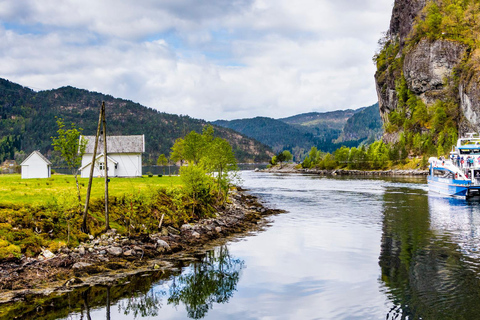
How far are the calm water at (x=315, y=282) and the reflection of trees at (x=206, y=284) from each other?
0.18ft

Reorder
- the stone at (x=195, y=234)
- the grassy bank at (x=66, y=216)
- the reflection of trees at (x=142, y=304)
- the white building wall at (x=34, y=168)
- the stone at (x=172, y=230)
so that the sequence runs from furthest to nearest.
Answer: the white building wall at (x=34, y=168) → the stone at (x=195, y=234) → the stone at (x=172, y=230) → the grassy bank at (x=66, y=216) → the reflection of trees at (x=142, y=304)

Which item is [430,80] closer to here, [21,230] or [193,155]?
[193,155]

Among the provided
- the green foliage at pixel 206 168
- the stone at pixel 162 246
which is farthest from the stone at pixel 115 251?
the green foliage at pixel 206 168

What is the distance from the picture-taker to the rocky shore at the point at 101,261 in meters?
19.9

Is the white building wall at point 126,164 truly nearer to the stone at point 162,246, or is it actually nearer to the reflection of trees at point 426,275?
the stone at point 162,246

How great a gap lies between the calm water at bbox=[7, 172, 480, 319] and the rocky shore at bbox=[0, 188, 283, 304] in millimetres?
1452

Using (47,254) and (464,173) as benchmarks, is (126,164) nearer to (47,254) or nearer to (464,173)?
(47,254)

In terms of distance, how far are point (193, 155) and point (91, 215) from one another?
51.8m

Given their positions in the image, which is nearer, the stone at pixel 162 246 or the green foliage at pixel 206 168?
the stone at pixel 162 246

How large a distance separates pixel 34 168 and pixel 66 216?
4347 centimetres

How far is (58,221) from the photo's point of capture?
2627cm

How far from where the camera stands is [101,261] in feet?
78.5

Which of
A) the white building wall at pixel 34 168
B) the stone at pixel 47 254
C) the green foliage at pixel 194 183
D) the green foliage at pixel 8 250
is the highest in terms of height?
the white building wall at pixel 34 168

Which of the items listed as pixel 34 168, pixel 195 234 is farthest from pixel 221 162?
pixel 34 168
